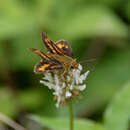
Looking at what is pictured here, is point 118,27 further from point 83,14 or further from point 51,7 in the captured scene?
point 51,7

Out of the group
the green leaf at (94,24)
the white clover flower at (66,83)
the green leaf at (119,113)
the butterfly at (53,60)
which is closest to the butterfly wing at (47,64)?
the butterfly at (53,60)

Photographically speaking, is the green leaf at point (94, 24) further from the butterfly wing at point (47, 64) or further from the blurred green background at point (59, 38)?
the butterfly wing at point (47, 64)

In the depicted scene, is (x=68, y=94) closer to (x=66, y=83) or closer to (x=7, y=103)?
(x=66, y=83)

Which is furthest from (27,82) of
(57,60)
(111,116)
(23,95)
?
(57,60)

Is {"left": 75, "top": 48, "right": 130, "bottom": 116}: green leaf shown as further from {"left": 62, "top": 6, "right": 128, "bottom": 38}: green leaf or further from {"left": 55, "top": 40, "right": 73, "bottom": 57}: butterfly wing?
{"left": 55, "top": 40, "right": 73, "bottom": 57}: butterfly wing

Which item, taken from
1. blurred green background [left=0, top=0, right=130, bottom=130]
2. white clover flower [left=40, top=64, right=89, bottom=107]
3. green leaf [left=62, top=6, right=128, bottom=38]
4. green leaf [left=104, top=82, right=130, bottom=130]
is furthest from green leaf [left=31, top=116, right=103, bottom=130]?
green leaf [left=62, top=6, right=128, bottom=38]

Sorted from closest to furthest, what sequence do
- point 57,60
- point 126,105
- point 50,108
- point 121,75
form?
point 57,60
point 126,105
point 50,108
point 121,75

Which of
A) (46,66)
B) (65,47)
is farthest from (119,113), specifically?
(46,66)
